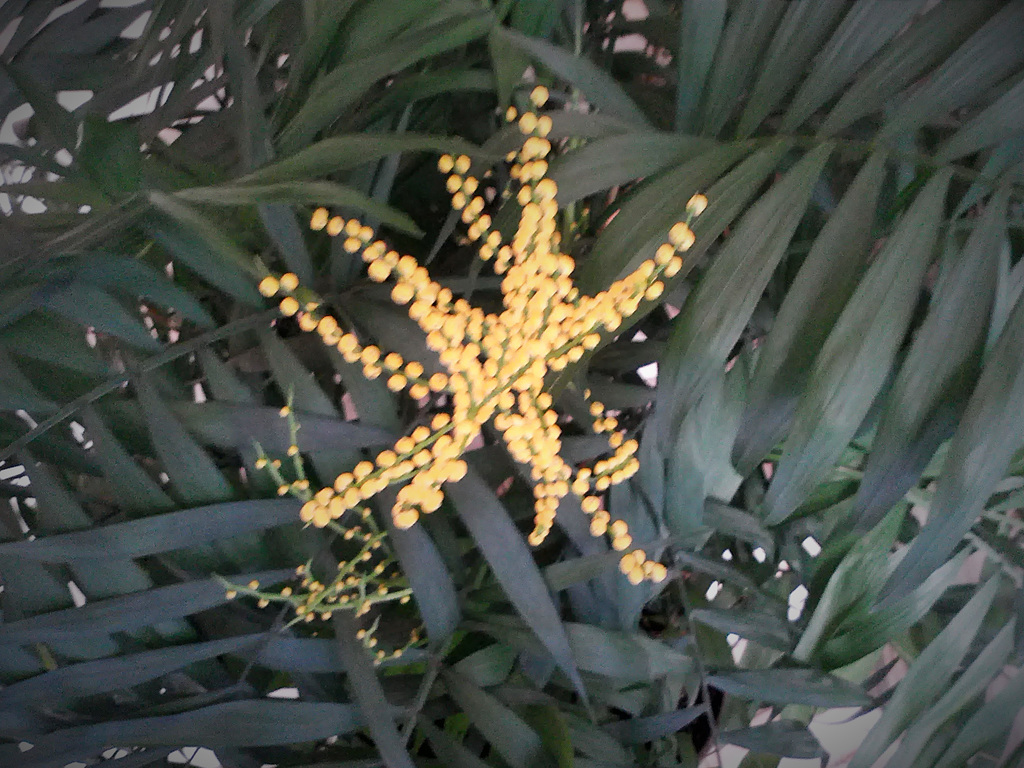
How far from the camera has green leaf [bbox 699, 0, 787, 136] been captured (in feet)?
1.17

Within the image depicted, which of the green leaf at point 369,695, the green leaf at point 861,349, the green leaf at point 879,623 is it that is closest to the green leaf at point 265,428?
the green leaf at point 369,695

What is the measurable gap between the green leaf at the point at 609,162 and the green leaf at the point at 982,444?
166mm

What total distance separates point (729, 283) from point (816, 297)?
0.04 m

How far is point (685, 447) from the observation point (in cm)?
41

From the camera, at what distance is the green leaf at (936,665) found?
420mm

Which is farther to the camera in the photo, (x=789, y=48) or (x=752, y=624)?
(x=752, y=624)

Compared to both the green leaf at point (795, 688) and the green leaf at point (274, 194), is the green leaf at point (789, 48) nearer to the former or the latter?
the green leaf at point (274, 194)

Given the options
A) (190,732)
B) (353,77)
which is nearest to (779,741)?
(190,732)

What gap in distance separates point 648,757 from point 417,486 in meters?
0.32

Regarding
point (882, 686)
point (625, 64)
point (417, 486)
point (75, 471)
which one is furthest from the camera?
point (882, 686)

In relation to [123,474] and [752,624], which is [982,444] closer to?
[752,624]

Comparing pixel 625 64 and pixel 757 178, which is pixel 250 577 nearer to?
pixel 757 178

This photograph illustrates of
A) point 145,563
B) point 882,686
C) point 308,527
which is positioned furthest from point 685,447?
point 882,686

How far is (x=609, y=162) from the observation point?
0.34 meters
